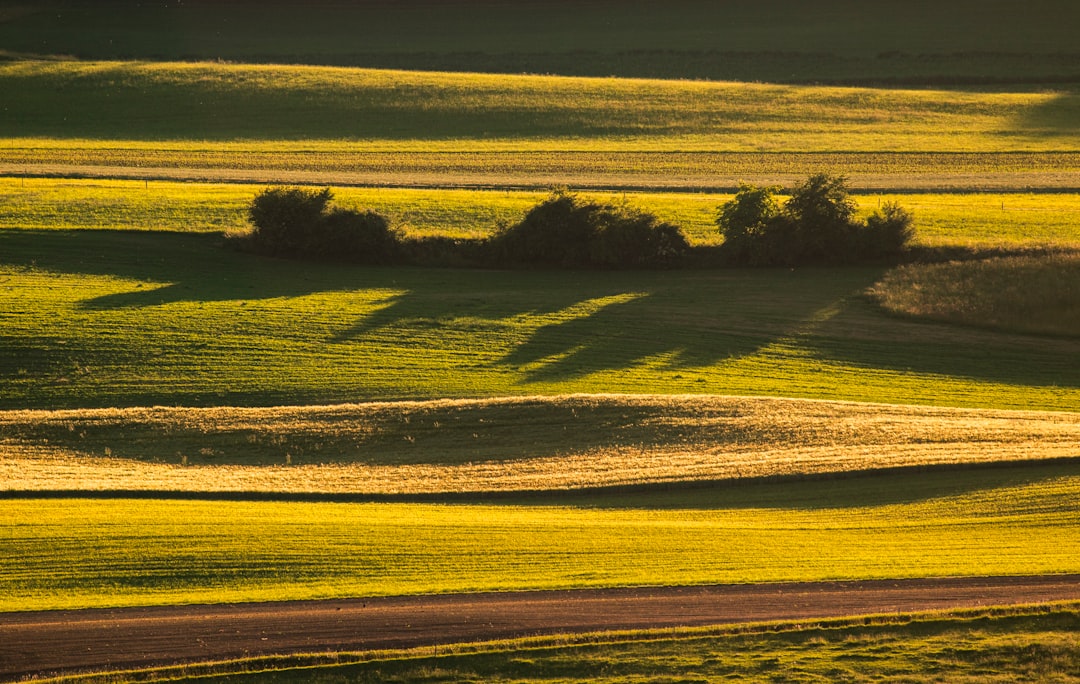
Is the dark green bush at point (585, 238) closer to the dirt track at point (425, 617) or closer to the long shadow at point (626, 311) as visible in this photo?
the long shadow at point (626, 311)

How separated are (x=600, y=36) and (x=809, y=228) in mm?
62565

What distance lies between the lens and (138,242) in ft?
190

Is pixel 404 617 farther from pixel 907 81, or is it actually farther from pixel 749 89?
pixel 907 81

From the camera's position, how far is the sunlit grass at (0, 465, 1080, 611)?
81.1 ft

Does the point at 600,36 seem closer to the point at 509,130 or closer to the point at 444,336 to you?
the point at 509,130

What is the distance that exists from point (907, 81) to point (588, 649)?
8752cm

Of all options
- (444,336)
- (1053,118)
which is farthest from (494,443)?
(1053,118)

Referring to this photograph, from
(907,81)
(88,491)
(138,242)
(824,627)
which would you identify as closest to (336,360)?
(88,491)

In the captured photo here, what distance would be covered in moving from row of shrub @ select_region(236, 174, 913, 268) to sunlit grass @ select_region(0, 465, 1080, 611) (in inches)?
1050

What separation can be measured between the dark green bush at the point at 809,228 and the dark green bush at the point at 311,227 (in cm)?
1586

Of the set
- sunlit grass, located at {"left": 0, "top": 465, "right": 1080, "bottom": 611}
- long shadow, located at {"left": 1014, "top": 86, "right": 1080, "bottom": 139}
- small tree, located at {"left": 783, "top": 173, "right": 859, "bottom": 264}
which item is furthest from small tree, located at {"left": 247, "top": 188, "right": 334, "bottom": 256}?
long shadow, located at {"left": 1014, "top": 86, "right": 1080, "bottom": 139}

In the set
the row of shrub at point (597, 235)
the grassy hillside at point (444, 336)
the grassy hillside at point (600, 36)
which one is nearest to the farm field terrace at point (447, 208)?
the row of shrub at point (597, 235)

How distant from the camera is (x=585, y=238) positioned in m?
57.4

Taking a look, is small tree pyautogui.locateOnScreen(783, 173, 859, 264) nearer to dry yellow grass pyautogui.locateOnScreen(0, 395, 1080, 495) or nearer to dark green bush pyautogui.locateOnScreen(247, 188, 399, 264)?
dark green bush pyautogui.locateOnScreen(247, 188, 399, 264)
